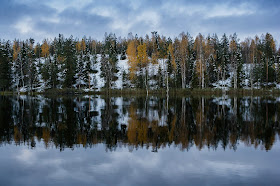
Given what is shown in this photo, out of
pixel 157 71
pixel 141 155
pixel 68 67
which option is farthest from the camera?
pixel 157 71

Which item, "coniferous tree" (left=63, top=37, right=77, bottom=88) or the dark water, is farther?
"coniferous tree" (left=63, top=37, right=77, bottom=88)

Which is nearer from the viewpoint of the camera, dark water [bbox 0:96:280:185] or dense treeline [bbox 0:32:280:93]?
dark water [bbox 0:96:280:185]

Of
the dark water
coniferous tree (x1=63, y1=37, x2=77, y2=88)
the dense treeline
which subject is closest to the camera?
the dark water

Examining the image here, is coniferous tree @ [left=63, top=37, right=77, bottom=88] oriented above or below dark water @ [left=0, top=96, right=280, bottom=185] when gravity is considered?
above

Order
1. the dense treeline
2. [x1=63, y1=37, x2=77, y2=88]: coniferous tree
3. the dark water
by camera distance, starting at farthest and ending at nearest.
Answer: [x1=63, y1=37, x2=77, y2=88]: coniferous tree < the dense treeline < the dark water

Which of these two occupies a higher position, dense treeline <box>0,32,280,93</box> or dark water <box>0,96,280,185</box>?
dense treeline <box>0,32,280,93</box>

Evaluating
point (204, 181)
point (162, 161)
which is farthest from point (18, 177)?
point (204, 181)

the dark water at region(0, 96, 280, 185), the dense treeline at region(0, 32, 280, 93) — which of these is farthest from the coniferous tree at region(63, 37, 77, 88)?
the dark water at region(0, 96, 280, 185)

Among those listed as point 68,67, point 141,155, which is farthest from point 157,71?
point 141,155

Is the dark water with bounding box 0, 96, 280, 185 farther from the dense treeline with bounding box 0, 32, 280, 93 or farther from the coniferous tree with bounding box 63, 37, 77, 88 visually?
the coniferous tree with bounding box 63, 37, 77, 88

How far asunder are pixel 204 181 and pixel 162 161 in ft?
5.92

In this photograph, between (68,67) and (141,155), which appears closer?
(141,155)

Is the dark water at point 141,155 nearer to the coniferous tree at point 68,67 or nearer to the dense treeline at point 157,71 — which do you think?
the dense treeline at point 157,71

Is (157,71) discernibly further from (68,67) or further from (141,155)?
(141,155)
